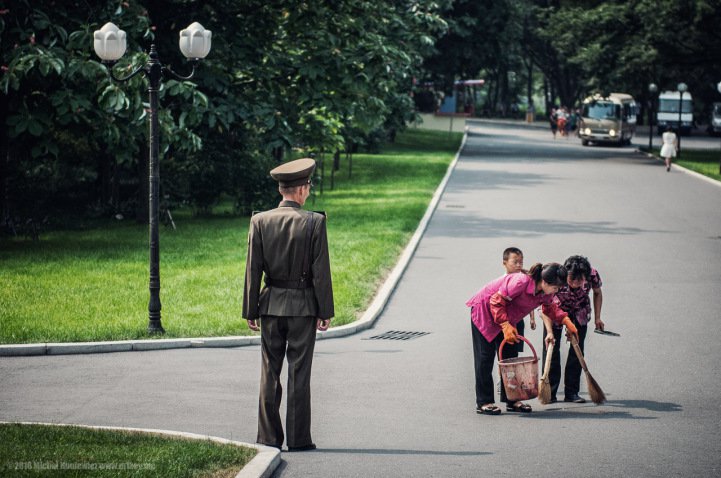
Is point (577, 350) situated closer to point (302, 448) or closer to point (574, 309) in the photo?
point (574, 309)

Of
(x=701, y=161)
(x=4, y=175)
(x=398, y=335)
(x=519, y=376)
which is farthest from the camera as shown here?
(x=701, y=161)

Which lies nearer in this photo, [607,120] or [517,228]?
[517,228]

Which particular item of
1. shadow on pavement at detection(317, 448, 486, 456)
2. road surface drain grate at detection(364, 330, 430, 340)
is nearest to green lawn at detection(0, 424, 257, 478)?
shadow on pavement at detection(317, 448, 486, 456)

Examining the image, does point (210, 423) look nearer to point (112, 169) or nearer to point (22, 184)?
point (22, 184)

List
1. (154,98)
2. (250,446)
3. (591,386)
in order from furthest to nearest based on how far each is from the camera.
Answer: (154,98), (591,386), (250,446)

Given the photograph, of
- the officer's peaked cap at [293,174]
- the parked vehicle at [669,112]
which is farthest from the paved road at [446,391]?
the parked vehicle at [669,112]

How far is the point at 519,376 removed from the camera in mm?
8477

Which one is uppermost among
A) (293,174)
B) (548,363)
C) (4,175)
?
(293,174)

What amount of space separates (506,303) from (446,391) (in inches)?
52.8

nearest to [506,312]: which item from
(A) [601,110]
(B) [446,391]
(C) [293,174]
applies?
(B) [446,391]

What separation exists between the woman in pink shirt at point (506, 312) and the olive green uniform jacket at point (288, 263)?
1.71 meters

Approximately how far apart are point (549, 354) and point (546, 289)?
Result: 0.85 meters

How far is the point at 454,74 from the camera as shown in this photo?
186 ft

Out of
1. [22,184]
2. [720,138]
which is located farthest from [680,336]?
[720,138]
